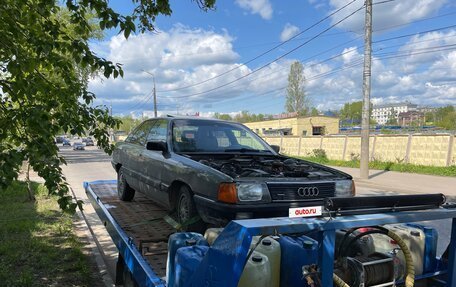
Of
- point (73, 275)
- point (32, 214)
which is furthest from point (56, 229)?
point (73, 275)

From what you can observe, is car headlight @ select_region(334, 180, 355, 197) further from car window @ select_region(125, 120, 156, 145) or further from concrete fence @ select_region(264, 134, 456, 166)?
concrete fence @ select_region(264, 134, 456, 166)

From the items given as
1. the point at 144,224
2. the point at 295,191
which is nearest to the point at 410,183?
the point at 295,191

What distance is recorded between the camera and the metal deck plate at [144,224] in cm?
360

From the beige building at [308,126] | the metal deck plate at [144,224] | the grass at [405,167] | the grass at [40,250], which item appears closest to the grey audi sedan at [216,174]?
the metal deck plate at [144,224]

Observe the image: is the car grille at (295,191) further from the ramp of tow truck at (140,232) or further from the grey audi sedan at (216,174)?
the ramp of tow truck at (140,232)

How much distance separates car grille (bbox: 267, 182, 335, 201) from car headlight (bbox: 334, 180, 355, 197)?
0.18m

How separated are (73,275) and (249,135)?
3.03 m

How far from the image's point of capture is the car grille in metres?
3.84

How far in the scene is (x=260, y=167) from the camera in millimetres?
4516

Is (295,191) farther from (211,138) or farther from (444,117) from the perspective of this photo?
(444,117)

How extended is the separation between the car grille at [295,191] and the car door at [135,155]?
2.39 m

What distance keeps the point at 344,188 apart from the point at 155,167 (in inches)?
96.6

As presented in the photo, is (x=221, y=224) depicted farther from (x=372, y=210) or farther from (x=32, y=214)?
(x=32, y=214)

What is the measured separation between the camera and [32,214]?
8516 millimetres
